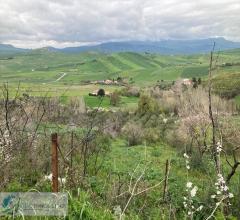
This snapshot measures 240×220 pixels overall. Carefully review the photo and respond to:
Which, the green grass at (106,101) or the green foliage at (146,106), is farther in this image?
the green grass at (106,101)

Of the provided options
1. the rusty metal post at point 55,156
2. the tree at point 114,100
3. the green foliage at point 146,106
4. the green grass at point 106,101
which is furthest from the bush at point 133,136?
the tree at point 114,100

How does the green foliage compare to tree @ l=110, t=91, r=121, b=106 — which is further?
tree @ l=110, t=91, r=121, b=106

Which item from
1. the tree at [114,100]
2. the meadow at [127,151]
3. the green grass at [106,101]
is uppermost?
the meadow at [127,151]

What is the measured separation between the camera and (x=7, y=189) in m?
6.18

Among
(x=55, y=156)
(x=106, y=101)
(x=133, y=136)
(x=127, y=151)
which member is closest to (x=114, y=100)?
(x=106, y=101)

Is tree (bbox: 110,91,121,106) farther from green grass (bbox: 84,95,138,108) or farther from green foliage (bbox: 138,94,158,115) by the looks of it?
green foliage (bbox: 138,94,158,115)

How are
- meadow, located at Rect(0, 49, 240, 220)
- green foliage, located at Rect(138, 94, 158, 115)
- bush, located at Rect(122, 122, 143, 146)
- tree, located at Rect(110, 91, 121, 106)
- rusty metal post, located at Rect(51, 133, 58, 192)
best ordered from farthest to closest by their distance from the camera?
1. tree, located at Rect(110, 91, 121, 106)
2. green foliage, located at Rect(138, 94, 158, 115)
3. bush, located at Rect(122, 122, 143, 146)
4. meadow, located at Rect(0, 49, 240, 220)
5. rusty metal post, located at Rect(51, 133, 58, 192)

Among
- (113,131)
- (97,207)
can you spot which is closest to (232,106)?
(113,131)

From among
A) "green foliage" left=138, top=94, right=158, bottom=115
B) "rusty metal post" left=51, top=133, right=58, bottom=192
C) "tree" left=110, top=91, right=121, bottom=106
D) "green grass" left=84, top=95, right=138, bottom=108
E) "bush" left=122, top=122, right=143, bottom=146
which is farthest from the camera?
"tree" left=110, top=91, right=121, bottom=106

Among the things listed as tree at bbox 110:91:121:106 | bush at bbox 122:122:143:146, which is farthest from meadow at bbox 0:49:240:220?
tree at bbox 110:91:121:106

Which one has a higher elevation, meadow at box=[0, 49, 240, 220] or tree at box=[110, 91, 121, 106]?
meadow at box=[0, 49, 240, 220]

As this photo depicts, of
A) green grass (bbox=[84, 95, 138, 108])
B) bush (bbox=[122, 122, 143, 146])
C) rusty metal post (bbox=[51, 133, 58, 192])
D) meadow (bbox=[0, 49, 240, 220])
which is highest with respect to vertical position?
rusty metal post (bbox=[51, 133, 58, 192])

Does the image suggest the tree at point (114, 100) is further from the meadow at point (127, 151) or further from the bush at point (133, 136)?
the bush at point (133, 136)

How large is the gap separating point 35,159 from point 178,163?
12003 millimetres
